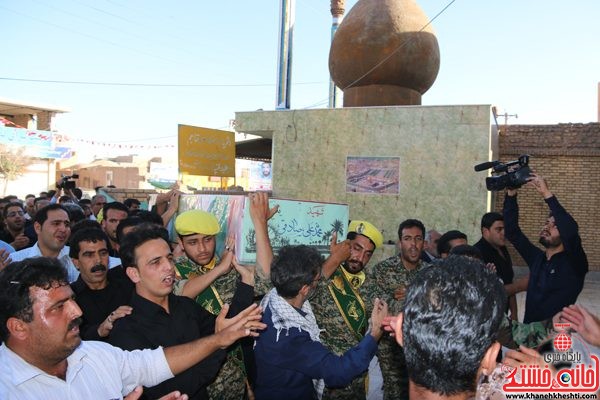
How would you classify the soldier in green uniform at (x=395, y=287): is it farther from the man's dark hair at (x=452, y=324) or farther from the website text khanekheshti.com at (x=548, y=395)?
the man's dark hair at (x=452, y=324)

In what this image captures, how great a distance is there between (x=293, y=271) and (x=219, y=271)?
2.10 feet

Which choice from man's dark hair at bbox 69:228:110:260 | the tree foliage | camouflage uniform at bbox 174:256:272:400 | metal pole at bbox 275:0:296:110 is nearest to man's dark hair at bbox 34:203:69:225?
man's dark hair at bbox 69:228:110:260

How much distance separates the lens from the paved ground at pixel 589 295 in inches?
359

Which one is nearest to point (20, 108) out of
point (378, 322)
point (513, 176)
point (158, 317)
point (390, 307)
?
point (390, 307)

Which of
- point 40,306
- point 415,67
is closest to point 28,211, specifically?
point 415,67

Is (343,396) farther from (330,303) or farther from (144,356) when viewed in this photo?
(144,356)

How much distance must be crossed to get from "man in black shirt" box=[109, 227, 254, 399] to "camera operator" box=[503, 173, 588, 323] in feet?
8.92

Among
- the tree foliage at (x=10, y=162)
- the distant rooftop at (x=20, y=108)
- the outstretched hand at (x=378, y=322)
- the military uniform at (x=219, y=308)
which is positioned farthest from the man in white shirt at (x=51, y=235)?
the tree foliage at (x=10, y=162)

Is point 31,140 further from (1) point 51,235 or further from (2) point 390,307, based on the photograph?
(2) point 390,307

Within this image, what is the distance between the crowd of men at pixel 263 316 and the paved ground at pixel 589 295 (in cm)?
501

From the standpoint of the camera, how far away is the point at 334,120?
32.6ft

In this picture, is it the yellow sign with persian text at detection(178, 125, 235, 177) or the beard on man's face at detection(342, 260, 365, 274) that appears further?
the yellow sign with persian text at detection(178, 125, 235, 177)

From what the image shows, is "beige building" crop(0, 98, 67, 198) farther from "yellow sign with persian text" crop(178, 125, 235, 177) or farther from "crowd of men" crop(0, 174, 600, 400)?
"crowd of men" crop(0, 174, 600, 400)

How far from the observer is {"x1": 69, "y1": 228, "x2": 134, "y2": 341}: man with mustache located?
3223 millimetres
